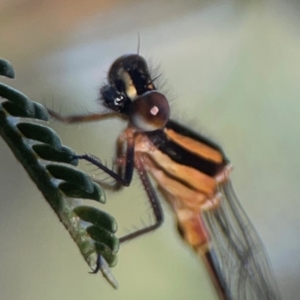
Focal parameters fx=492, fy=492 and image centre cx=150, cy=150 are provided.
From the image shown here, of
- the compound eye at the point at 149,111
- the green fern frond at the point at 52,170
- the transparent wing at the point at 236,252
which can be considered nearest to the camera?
the green fern frond at the point at 52,170

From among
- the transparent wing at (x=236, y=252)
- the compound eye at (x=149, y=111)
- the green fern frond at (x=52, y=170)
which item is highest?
the green fern frond at (x=52, y=170)

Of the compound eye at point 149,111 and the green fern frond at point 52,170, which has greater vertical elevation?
the green fern frond at point 52,170

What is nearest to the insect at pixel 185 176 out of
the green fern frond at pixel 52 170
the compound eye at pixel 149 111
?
the compound eye at pixel 149 111

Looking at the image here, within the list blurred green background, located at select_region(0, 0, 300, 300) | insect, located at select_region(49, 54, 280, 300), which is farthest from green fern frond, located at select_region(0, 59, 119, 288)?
blurred green background, located at select_region(0, 0, 300, 300)

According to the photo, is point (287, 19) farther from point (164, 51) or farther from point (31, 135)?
point (31, 135)

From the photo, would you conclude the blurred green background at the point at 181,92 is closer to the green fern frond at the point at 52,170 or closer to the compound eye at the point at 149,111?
the compound eye at the point at 149,111

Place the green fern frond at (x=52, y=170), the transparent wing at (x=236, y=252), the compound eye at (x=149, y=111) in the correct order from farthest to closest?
the transparent wing at (x=236, y=252) < the compound eye at (x=149, y=111) < the green fern frond at (x=52, y=170)

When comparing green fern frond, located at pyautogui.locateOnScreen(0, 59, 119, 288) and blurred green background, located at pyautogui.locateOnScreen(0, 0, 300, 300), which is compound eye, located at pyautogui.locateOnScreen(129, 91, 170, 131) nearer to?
blurred green background, located at pyautogui.locateOnScreen(0, 0, 300, 300)
